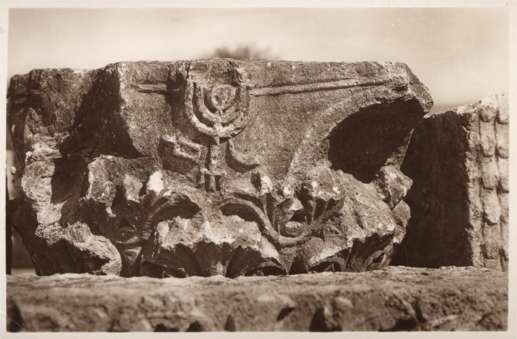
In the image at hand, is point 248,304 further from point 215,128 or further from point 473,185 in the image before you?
point 473,185

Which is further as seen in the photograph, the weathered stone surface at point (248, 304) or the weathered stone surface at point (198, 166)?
the weathered stone surface at point (198, 166)

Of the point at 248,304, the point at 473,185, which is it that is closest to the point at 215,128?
the point at 248,304

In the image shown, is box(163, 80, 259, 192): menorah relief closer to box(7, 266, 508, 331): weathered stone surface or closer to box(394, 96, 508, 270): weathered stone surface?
box(7, 266, 508, 331): weathered stone surface

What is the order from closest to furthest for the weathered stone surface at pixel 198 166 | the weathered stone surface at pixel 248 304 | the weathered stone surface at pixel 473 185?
the weathered stone surface at pixel 248 304 → the weathered stone surface at pixel 198 166 → the weathered stone surface at pixel 473 185

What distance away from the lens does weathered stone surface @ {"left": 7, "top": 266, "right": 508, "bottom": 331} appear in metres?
2.40

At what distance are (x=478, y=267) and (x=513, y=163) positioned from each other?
1.52 ft

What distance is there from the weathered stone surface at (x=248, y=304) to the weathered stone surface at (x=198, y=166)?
0.49ft

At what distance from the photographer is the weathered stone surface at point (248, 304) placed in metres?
2.40

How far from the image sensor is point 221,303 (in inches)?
96.2

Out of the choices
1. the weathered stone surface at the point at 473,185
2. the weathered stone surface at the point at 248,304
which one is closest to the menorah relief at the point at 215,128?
the weathered stone surface at the point at 248,304

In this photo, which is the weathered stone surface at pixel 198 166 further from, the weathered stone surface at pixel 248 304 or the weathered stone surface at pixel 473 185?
the weathered stone surface at pixel 473 185

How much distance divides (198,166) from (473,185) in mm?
1243

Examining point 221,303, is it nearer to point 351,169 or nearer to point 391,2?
point 351,169

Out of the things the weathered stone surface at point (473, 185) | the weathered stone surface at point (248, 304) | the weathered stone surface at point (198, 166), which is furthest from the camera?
the weathered stone surface at point (473, 185)
